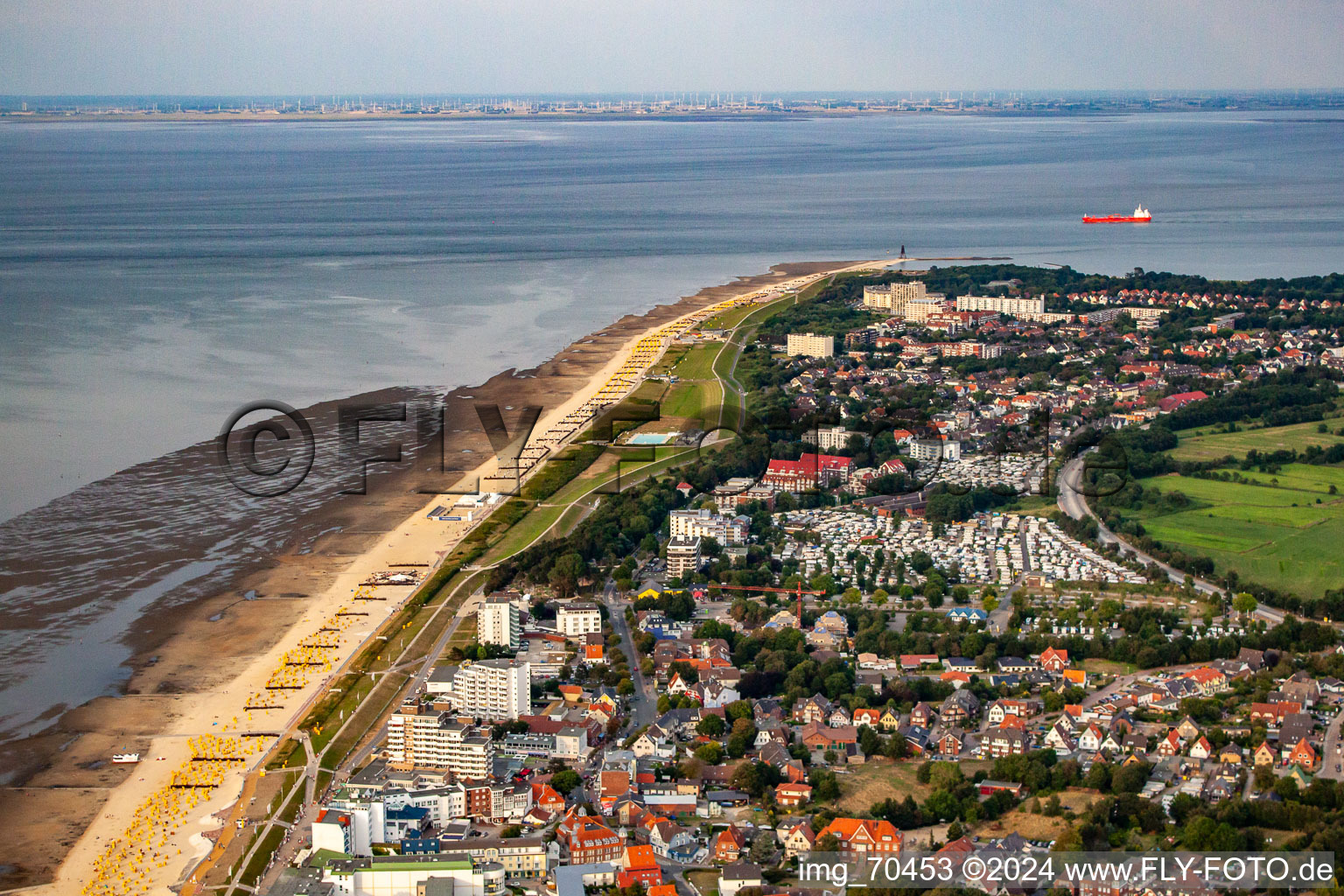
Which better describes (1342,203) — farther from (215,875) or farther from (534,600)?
(215,875)

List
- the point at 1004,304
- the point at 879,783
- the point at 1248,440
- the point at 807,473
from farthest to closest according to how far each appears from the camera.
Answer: the point at 1004,304
the point at 1248,440
the point at 807,473
the point at 879,783

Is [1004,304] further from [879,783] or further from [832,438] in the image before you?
[879,783]

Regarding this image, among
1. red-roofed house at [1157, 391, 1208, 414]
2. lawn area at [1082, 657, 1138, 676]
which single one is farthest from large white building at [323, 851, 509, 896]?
red-roofed house at [1157, 391, 1208, 414]

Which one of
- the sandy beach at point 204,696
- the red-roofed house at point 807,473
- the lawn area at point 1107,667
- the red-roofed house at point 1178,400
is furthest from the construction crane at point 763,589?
the red-roofed house at point 1178,400

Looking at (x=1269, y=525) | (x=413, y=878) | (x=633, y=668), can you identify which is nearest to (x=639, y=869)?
(x=413, y=878)

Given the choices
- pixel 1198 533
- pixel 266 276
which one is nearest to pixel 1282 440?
pixel 1198 533

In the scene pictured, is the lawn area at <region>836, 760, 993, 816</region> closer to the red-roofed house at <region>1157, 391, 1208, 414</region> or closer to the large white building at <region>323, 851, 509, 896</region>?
the large white building at <region>323, 851, 509, 896</region>

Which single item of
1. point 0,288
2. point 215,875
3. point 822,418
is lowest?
point 215,875
